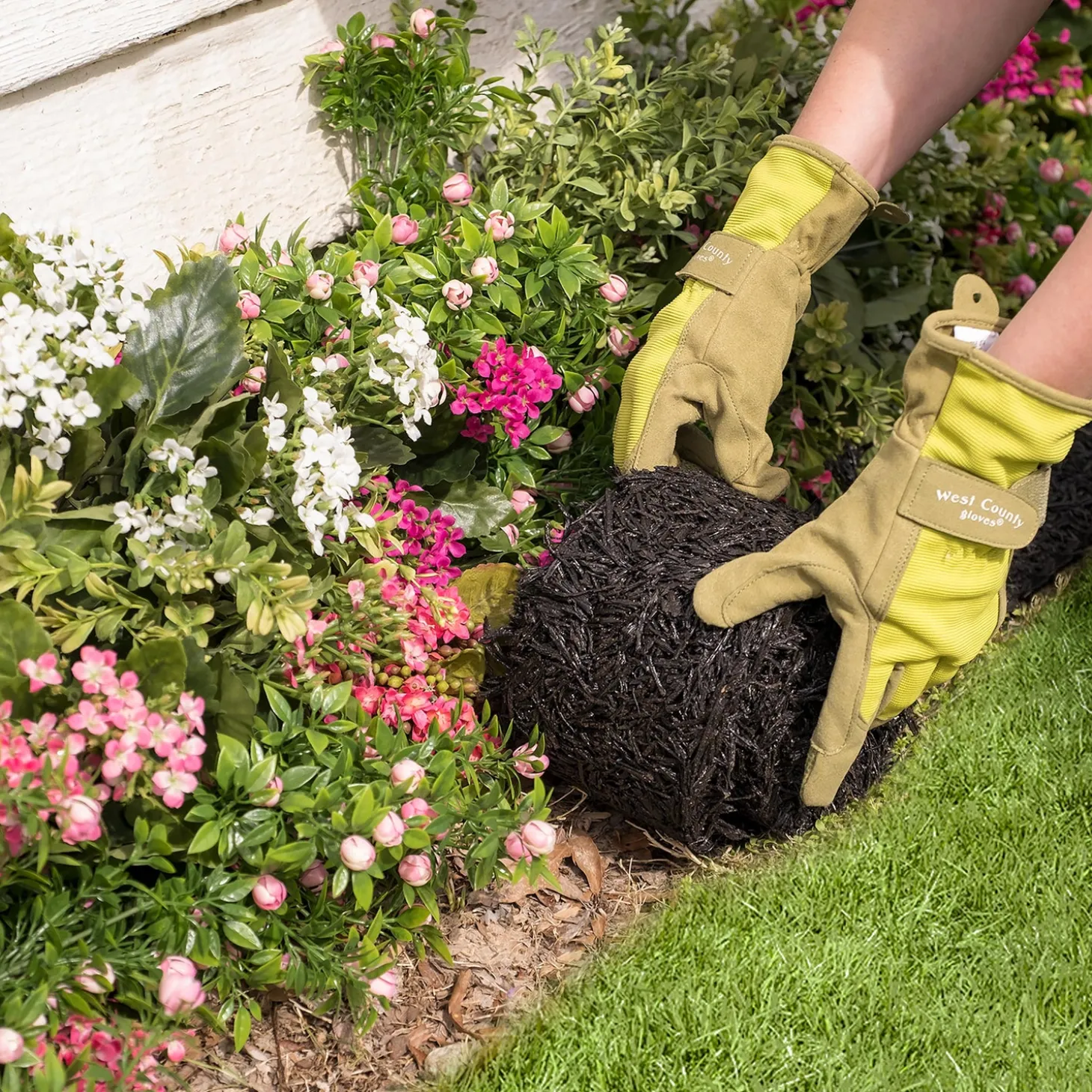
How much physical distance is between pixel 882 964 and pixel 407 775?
0.75m

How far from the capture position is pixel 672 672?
1.65 meters

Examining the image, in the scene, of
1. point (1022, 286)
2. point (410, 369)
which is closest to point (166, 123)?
point (410, 369)

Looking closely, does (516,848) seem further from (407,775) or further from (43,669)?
(43,669)

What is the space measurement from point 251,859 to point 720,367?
102 centimetres

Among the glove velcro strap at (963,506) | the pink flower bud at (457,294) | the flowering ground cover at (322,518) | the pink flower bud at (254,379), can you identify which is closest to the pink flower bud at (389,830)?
the flowering ground cover at (322,518)

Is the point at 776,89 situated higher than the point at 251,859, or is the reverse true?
the point at 776,89

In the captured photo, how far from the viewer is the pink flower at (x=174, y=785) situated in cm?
127

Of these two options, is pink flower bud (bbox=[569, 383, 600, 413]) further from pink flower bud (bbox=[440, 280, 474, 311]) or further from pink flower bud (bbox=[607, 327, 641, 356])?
pink flower bud (bbox=[440, 280, 474, 311])

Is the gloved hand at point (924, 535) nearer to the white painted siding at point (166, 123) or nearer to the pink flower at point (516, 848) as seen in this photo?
the pink flower at point (516, 848)

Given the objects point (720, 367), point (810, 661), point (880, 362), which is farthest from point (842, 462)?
point (810, 661)

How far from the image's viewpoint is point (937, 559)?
1.53 m

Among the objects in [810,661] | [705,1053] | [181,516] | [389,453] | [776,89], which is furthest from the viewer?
[776,89]

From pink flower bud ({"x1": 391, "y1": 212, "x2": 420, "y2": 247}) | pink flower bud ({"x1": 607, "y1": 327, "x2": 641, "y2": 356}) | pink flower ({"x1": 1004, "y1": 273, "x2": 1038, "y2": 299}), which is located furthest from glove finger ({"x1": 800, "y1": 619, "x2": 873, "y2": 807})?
pink flower ({"x1": 1004, "y1": 273, "x2": 1038, "y2": 299})

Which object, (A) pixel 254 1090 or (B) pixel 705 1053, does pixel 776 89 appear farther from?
(A) pixel 254 1090
